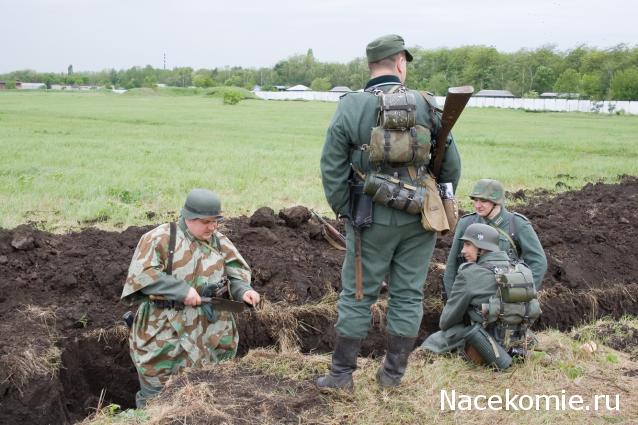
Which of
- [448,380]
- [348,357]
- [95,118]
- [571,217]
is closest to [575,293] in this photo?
[571,217]

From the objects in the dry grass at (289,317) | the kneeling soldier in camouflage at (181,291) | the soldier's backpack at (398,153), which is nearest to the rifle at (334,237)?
the dry grass at (289,317)

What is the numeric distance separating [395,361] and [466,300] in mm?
985

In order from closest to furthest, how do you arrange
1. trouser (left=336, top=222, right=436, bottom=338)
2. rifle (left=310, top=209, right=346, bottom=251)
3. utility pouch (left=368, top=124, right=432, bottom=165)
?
utility pouch (left=368, top=124, right=432, bottom=165) → trouser (left=336, top=222, right=436, bottom=338) → rifle (left=310, top=209, right=346, bottom=251)

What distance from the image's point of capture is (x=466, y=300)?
5.32m

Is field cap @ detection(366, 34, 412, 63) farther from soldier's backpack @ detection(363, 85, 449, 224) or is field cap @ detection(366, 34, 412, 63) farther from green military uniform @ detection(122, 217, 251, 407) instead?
green military uniform @ detection(122, 217, 251, 407)

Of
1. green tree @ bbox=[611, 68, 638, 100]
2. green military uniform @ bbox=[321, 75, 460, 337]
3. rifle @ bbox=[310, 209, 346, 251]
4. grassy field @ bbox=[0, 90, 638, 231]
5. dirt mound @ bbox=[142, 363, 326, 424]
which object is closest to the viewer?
dirt mound @ bbox=[142, 363, 326, 424]

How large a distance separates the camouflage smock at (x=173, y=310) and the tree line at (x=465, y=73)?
58860 mm

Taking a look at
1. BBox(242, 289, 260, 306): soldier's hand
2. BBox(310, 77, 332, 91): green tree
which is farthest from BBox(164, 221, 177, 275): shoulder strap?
BBox(310, 77, 332, 91): green tree

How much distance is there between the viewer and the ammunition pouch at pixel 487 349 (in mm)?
5125

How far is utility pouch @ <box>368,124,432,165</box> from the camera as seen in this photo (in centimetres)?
416

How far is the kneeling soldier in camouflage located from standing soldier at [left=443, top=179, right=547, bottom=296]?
6.13ft

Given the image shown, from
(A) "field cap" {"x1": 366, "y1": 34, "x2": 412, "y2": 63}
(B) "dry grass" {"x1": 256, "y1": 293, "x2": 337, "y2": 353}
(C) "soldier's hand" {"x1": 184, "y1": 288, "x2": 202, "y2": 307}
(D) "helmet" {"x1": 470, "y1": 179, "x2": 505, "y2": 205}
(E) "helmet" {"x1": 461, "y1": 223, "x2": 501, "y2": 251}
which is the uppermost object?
(A) "field cap" {"x1": 366, "y1": 34, "x2": 412, "y2": 63}

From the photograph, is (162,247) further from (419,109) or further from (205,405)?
(419,109)

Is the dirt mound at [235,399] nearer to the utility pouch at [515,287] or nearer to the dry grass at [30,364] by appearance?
the dry grass at [30,364]
